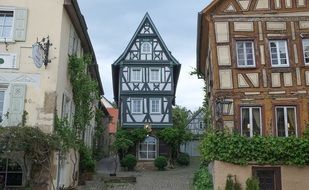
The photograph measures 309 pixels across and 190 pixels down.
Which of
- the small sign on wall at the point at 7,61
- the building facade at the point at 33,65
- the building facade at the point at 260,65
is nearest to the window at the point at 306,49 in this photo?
the building facade at the point at 260,65

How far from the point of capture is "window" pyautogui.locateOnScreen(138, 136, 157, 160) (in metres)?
32.8

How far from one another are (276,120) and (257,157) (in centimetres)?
190

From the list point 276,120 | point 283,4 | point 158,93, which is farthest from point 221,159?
point 158,93

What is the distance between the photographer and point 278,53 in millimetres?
18641

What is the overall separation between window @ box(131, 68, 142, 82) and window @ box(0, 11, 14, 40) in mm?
17971

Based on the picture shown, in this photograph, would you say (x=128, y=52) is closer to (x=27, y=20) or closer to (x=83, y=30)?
(x=83, y=30)

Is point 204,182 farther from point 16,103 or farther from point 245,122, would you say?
point 16,103

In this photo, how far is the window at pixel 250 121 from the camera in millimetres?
17938

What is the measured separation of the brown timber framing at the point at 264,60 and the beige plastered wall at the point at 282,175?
166 centimetres

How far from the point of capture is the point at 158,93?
33906 mm

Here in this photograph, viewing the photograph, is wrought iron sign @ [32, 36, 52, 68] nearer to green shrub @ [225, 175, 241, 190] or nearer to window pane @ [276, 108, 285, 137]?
green shrub @ [225, 175, 241, 190]

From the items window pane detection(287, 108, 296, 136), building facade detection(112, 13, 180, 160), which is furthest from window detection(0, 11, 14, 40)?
building facade detection(112, 13, 180, 160)

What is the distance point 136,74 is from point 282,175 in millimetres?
18828

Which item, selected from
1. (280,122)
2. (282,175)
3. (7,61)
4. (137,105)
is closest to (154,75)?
(137,105)
